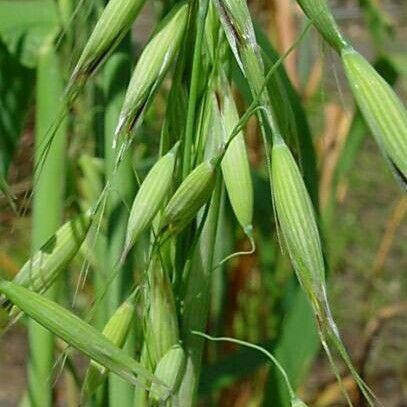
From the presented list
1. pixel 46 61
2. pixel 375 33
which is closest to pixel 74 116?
pixel 46 61

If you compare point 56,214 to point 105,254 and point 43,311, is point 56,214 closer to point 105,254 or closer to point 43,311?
point 105,254

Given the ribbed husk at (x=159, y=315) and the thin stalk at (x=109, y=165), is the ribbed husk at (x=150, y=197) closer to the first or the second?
the ribbed husk at (x=159, y=315)

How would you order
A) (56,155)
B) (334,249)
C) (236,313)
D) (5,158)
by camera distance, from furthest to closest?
1. (334,249)
2. (236,313)
3. (5,158)
4. (56,155)

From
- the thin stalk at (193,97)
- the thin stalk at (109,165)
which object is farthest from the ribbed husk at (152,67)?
the thin stalk at (109,165)

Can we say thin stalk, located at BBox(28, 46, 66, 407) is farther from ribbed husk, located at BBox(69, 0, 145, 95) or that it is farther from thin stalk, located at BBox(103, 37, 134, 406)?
ribbed husk, located at BBox(69, 0, 145, 95)

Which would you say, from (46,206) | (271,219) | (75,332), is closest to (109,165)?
(46,206)

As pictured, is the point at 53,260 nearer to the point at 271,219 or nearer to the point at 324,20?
the point at 324,20

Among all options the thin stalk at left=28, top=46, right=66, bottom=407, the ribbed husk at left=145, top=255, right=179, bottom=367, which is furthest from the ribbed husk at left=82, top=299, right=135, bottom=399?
the thin stalk at left=28, top=46, right=66, bottom=407

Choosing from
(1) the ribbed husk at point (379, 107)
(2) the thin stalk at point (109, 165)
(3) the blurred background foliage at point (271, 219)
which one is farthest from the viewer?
(3) the blurred background foliage at point (271, 219)
